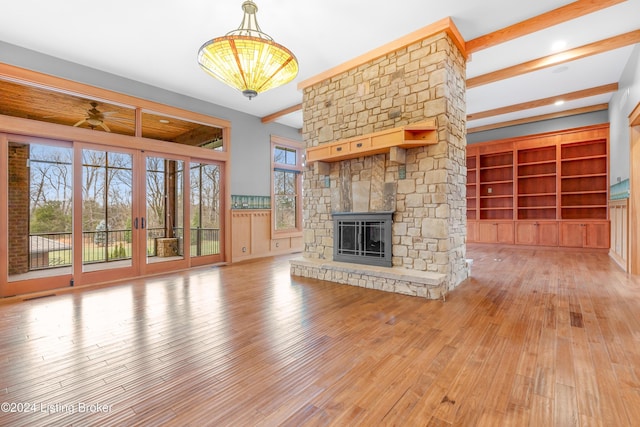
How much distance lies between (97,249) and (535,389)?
5777 mm

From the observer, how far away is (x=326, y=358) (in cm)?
220

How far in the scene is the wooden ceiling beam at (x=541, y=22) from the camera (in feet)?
10.9

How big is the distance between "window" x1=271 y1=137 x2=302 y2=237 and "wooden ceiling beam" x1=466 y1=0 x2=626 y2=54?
491cm

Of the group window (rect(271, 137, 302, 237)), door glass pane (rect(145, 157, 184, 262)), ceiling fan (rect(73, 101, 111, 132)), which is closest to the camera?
ceiling fan (rect(73, 101, 111, 132))

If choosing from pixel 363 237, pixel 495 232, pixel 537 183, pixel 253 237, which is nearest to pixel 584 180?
pixel 537 183

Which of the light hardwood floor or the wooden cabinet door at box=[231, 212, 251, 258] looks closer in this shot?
the light hardwood floor

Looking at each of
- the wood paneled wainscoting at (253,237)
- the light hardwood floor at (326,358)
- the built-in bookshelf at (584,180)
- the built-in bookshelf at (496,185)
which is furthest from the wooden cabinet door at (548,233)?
the wood paneled wainscoting at (253,237)

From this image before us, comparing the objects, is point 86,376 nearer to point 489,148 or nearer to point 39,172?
point 39,172

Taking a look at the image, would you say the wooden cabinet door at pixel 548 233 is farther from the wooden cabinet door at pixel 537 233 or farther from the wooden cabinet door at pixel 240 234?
the wooden cabinet door at pixel 240 234

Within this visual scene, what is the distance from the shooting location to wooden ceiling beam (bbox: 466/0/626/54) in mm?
3326

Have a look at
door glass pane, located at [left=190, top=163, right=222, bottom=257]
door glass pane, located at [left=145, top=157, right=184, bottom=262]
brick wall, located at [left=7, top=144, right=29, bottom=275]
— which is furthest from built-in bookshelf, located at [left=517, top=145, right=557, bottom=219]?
brick wall, located at [left=7, top=144, right=29, bottom=275]

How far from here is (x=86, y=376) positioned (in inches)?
78.7

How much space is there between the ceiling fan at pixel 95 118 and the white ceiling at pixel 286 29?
0.64 meters

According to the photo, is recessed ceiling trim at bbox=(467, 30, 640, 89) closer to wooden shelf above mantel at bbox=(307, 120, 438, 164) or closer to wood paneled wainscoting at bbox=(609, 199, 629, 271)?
wooden shelf above mantel at bbox=(307, 120, 438, 164)
